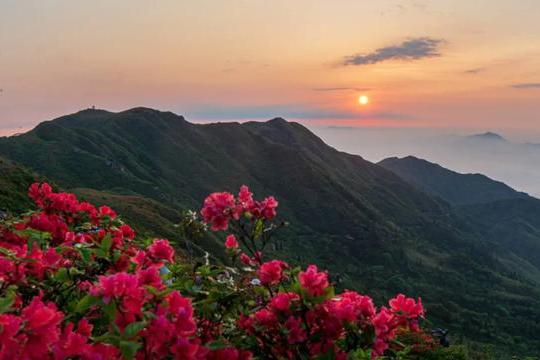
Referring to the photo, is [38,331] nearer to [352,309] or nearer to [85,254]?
[85,254]

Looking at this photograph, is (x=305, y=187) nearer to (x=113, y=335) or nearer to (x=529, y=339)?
(x=529, y=339)

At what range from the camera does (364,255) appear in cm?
13412

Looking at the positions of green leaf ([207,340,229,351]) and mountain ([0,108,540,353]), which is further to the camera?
mountain ([0,108,540,353])

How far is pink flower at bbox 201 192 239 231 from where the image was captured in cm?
655

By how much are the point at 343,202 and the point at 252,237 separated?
155 metres

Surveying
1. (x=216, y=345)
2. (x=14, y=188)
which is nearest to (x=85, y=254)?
(x=216, y=345)

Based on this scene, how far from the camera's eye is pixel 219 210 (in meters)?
6.59

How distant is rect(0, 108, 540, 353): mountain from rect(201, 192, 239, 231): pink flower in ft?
182

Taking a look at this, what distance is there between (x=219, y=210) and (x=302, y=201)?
15174 centimetres

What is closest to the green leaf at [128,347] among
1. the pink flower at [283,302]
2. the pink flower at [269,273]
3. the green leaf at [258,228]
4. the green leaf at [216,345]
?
the green leaf at [216,345]

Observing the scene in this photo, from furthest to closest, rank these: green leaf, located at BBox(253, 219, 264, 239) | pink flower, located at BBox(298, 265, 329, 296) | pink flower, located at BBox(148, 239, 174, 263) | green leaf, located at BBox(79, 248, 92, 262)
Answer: green leaf, located at BBox(253, 219, 264, 239) → pink flower, located at BBox(148, 239, 174, 263) → green leaf, located at BBox(79, 248, 92, 262) → pink flower, located at BBox(298, 265, 329, 296)

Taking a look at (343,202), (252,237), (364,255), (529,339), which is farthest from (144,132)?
(252,237)

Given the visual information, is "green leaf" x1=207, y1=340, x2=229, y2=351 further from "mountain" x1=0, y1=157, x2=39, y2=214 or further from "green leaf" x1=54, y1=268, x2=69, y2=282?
"mountain" x1=0, y1=157, x2=39, y2=214

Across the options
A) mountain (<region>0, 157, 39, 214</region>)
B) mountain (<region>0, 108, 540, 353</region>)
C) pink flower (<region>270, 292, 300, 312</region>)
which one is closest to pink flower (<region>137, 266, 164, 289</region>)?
pink flower (<region>270, 292, 300, 312</region>)
